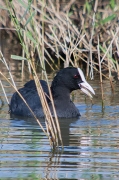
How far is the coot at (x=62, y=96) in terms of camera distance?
7535 millimetres

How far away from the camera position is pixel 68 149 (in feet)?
18.1

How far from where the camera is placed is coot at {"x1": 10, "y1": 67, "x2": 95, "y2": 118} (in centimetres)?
754

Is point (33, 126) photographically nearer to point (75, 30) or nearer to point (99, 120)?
point (99, 120)

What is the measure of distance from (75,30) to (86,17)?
82 cm

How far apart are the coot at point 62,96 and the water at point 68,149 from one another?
0.16m

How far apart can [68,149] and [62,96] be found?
7.46ft

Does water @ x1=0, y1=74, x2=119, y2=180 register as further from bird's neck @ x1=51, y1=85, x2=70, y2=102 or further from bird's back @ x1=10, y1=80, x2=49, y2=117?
bird's neck @ x1=51, y1=85, x2=70, y2=102

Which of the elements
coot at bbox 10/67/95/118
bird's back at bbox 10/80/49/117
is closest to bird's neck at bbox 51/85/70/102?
coot at bbox 10/67/95/118

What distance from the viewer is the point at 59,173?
4.59 m

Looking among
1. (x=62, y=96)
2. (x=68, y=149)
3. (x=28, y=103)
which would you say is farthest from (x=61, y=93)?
(x=68, y=149)

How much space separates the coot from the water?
161mm

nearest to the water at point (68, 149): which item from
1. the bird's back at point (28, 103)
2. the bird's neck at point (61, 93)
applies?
the bird's back at point (28, 103)

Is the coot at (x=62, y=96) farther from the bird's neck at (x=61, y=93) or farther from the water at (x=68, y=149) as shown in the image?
the water at (x=68, y=149)

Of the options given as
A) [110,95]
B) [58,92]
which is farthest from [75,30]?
[58,92]
